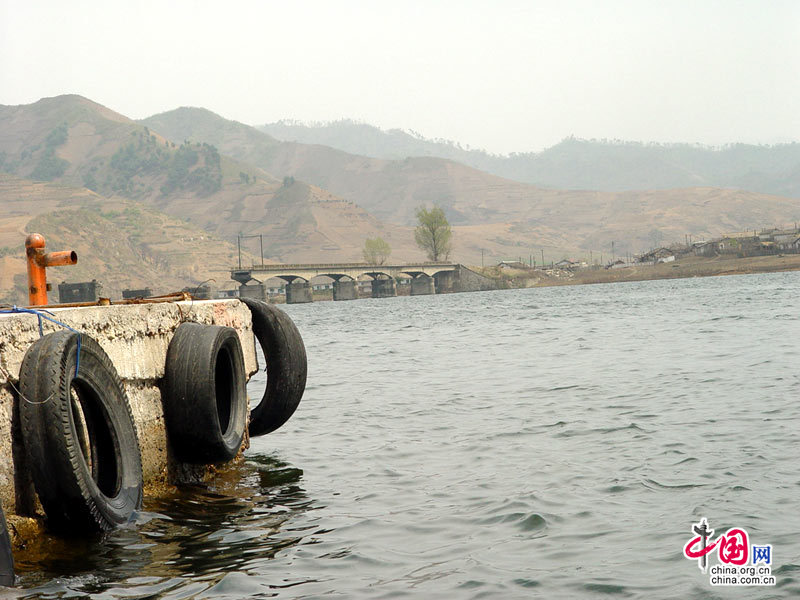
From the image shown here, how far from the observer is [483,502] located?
24.7 ft

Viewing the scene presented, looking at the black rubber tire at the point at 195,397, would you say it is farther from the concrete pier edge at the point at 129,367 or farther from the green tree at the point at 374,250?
the green tree at the point at 374,250

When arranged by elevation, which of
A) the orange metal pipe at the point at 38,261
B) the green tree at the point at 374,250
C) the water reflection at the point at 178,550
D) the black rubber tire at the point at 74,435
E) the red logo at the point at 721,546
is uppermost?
the green tree at the point at 374,250

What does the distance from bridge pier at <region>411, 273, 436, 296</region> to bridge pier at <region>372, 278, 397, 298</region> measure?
519 centimetres

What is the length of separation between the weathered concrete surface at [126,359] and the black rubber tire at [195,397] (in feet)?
0.37

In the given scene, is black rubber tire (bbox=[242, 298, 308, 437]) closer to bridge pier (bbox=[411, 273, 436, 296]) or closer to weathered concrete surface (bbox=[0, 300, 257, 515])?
weathered concrete surface (bbox=[0, 300, 257, 515])

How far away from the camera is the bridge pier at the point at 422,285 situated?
155 m

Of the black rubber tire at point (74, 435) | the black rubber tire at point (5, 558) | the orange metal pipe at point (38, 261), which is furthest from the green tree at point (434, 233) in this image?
the black rubber tire at point (5, 558)

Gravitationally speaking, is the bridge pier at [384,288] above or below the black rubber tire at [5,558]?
above

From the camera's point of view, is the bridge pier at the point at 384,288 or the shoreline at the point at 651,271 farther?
the bridge pier at the point at 384,288

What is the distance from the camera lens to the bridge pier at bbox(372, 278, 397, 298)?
151 meters

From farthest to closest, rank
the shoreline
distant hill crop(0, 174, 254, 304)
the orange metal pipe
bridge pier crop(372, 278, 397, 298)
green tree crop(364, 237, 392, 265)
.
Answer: green tree crop(364, 237, 392, 265)
distant hill crop(0, 174, 254, 304)
bridge pier crop(372, 278, 397, 298)
the shoreline
the orange metal pipe

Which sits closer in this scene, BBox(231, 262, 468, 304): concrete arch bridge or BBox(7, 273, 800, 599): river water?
BBox(7, 273, 800, 599): river water

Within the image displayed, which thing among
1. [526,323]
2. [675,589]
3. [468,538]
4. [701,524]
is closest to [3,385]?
[468,538]

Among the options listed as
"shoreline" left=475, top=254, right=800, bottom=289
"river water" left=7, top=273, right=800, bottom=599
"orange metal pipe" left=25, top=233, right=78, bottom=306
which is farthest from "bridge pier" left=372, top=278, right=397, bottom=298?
"orange metal pipe" left=25, top=233, right=78, bottom=306
